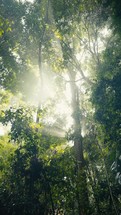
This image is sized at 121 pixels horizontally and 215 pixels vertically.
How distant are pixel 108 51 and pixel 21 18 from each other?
297 inches

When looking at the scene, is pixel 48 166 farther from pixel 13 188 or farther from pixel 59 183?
pixel 13 188

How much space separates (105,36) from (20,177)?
38.4 ft

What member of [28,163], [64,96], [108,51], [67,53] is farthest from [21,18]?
[28,163]

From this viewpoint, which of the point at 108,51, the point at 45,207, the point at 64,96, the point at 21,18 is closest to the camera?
the point at 45,207

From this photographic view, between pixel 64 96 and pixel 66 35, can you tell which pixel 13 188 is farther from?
pixel 64 96

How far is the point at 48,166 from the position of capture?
22.2 feet

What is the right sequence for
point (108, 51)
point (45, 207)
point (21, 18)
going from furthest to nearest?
point (21, 18), point (108, 51), point (45, 207)

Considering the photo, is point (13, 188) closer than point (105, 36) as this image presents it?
Yes

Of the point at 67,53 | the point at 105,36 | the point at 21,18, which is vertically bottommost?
the point at 67,53

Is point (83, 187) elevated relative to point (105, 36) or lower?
lower

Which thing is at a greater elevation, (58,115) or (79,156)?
(58,115)

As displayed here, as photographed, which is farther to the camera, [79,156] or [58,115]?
[58,115]

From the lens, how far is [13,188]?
715cm

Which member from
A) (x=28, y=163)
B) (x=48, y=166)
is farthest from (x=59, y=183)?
(x=28, y=163)
